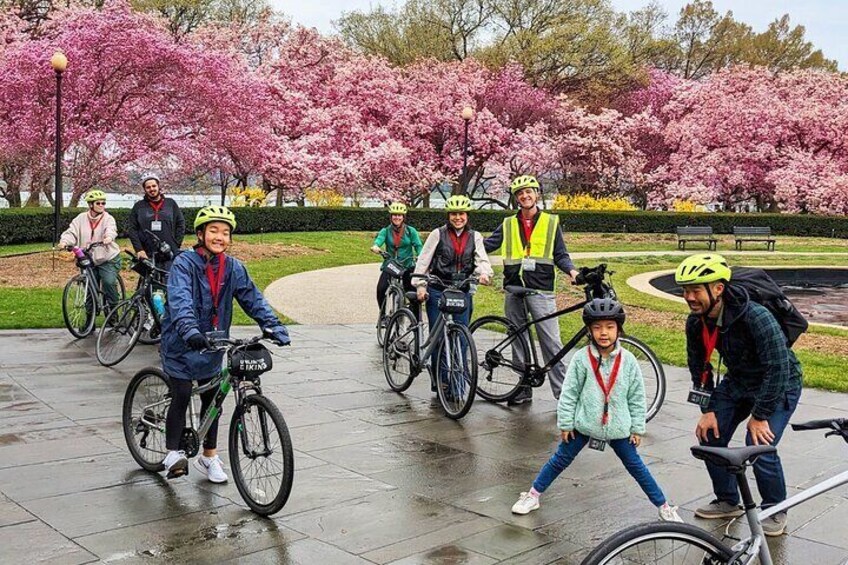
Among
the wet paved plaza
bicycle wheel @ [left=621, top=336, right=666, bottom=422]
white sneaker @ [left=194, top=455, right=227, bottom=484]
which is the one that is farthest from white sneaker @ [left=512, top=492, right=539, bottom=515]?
bicycle wheel @ [left=621, top=336, right=666, bottom=422]

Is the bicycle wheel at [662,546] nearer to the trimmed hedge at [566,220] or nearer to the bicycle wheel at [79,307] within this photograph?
the bicycle wheel at [79,307]

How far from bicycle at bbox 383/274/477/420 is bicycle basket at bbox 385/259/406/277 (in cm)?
170

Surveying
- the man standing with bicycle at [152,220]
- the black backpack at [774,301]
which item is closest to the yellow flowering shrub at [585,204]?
the man standing with bicycle at [152,220]

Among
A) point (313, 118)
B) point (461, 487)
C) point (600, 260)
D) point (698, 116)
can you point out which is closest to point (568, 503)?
point (461, 487)

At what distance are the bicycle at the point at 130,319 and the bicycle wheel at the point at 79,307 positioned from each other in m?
1.12

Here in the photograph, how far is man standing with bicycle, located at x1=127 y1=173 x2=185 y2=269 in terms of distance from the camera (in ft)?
32.2

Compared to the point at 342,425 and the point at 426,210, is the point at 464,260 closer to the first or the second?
the point at 342,425

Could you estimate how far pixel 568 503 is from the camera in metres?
4.84

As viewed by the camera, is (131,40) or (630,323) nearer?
(630,323)

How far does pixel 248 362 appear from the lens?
4.60m

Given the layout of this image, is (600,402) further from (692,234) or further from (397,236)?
(692,234)

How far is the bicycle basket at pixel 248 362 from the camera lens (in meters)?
4.60

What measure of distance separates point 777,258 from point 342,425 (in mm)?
19562

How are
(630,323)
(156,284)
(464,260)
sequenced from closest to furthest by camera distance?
1. (464,260)
2. (156,284)
3. (630,323)
